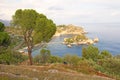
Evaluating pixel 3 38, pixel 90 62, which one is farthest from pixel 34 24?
pixel 90 62

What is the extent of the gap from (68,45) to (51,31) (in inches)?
5256

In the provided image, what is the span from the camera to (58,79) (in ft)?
57.8

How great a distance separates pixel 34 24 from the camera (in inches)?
1457

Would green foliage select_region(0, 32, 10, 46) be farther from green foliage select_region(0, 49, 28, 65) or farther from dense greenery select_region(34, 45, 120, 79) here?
dense greenery select_region(34, 45, 120, 79)

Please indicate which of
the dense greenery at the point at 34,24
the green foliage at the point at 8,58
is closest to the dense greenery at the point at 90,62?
the green foliage at the point at 8,58

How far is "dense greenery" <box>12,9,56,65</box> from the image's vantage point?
Answer: 36.2m

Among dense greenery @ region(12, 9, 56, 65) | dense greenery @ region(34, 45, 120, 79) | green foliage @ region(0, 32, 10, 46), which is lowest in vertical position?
dense greenery @ region(34, 45, 120, 79)

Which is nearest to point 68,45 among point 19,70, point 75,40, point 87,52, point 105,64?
point 75,40

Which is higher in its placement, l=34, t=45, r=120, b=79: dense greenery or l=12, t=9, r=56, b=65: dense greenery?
l=12, t=9, r=56, b=65: dense greenery

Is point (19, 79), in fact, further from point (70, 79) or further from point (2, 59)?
point (2, 59)

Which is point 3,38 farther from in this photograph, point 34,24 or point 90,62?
point 90,62

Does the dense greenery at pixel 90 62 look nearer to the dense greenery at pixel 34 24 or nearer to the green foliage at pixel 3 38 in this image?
the dense greenery at pixel 34 24

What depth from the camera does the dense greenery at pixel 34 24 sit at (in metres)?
36.2

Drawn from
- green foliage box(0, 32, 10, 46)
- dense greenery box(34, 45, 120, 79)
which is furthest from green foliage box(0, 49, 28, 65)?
dense greenery box(34, 45, 120, 79)
